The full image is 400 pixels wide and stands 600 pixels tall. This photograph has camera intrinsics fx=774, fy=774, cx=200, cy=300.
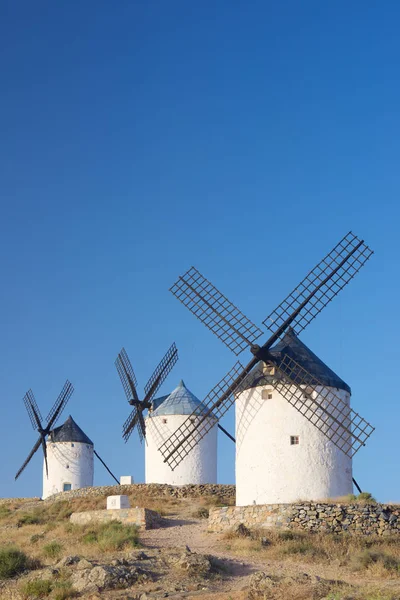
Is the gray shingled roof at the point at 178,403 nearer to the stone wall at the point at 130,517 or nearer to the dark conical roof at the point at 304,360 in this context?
the dark conical roof at the point at 304,360

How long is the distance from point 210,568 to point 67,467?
26.6 metres

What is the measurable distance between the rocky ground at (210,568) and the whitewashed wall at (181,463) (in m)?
11.5

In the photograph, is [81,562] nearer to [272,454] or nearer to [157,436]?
[272,454]

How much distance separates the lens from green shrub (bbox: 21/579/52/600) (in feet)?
42.9

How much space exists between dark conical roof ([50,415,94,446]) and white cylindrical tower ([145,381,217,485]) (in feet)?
22.5

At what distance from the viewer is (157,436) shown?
34594 millimetres

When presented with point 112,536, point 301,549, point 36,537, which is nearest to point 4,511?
point 36,537

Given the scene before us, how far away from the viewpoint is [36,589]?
1317 cm

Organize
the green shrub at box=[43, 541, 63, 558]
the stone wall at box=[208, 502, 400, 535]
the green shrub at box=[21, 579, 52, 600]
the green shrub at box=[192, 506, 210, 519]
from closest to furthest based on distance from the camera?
the green shrub at box=[21, 579, 52, 600] < the green shrub at box=[43, 541, 63, 558] < the stone wall at box=[208, 502, 400, 535] < the green shrub at box=[192, 506, 210, 519]

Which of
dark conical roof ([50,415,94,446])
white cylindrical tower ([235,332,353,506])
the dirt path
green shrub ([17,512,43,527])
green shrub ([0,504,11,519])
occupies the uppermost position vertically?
dark conical roof ([50,415,94,446])

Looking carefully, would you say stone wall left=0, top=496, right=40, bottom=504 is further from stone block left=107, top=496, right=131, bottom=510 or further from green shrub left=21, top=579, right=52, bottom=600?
green shrub left=21, top=579, right=52, bottom=600

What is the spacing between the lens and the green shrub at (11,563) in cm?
1490

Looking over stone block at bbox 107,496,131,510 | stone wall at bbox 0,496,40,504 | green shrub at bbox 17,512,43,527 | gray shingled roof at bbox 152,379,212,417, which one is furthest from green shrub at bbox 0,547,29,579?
stone wall at bbox 0,496,40,504

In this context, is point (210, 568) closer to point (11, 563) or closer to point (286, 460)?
point (11, 563)
